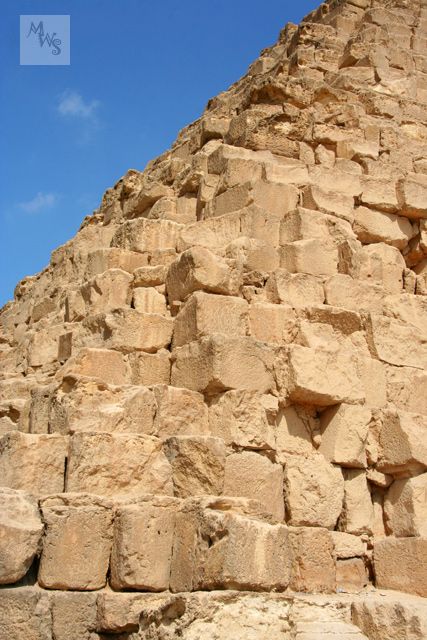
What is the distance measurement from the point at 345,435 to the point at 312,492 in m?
0.64

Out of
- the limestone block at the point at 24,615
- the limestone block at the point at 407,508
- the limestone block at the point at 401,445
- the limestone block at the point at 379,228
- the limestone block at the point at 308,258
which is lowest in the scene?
the limestone block at the point at 24,615

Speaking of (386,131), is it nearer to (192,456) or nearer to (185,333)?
(185,333)

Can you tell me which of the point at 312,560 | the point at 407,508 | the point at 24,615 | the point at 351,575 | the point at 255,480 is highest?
the point at 255,480

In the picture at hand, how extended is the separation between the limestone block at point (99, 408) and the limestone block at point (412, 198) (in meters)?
4.17

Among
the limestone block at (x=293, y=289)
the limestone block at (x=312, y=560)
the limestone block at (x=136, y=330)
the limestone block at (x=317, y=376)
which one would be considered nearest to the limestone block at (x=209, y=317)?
the limestone block at (x=136, y=330)

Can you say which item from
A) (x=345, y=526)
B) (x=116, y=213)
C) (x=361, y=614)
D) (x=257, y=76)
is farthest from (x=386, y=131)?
(x=361, y=614)

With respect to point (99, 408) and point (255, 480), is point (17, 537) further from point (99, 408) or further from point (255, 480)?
point (255, 480)

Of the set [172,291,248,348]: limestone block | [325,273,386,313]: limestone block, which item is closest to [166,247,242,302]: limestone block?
[172,291,248,348]: limestone block

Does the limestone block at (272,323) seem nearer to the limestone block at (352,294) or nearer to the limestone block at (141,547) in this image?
the limestone block at (352,294)

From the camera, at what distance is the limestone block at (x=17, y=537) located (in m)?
5.15

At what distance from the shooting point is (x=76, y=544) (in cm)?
537

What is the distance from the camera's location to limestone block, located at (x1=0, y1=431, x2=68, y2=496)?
19.3ft

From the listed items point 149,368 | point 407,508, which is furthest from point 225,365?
point 407,508

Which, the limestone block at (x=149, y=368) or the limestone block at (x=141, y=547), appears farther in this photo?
the limestone block at (x=149, y=368)
